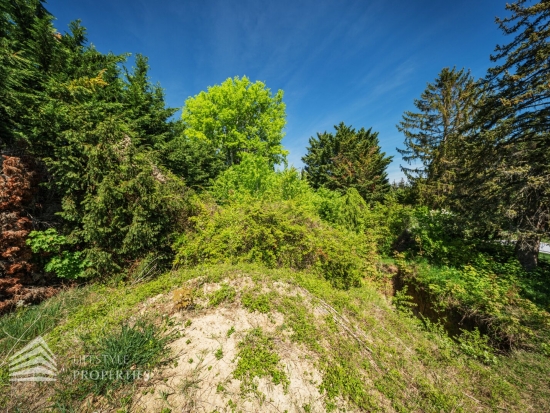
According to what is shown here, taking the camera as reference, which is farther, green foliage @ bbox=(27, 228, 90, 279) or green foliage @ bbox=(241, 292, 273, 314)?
green foliage @ bbox=(27, 228, 90, 279)

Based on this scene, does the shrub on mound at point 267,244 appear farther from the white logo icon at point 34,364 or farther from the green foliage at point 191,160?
the green foliage at point 191,160

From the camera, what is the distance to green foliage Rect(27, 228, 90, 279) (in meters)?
5.68

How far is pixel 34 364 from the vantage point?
121 inches

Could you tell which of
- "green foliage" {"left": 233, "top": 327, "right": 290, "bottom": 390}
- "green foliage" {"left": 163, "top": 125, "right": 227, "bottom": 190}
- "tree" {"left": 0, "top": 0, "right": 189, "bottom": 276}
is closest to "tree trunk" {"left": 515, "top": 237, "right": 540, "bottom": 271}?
"green foliage" {"left": 233, "top": 327, "right": 290, "bottom": 390}

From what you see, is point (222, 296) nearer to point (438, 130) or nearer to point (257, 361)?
point (257, 361)

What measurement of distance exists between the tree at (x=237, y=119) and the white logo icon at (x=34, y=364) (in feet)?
42.1

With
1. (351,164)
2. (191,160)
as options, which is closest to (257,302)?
(191,160)

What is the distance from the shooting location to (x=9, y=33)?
615cm

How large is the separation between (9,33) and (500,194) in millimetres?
17479

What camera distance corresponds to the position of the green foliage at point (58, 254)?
5.68m

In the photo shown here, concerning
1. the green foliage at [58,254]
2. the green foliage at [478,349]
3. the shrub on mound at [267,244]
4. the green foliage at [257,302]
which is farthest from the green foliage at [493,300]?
the green foliage at [58,254]

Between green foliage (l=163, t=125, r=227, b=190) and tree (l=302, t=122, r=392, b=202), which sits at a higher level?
tree (l=302, t=122, r=392, b=202)

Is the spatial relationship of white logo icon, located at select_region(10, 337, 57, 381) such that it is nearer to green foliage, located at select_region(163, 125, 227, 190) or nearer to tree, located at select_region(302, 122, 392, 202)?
green foliage, located at select_region(163, 125, 227, 190)

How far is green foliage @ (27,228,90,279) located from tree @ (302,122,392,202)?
17.1 metres
